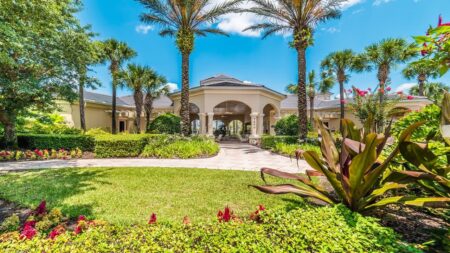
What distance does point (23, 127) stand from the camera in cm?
1711

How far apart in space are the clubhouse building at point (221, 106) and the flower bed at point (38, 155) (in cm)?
327

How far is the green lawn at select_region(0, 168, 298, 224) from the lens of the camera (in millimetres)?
4715

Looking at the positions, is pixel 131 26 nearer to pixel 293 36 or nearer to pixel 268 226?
pixel 293 36

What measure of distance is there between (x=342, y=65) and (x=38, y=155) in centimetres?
3052

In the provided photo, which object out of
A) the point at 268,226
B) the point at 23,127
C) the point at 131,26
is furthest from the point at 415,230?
the point at 23,127

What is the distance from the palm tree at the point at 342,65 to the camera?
25.4 metres

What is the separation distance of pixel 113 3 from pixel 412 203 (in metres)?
16.2

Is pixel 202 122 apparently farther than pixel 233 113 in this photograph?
No

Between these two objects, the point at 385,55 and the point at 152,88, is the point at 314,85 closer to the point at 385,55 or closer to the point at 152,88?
the point at 385,55

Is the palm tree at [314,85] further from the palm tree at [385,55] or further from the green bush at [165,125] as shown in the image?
the green bush at [165,125]

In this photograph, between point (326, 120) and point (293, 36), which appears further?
point (326, 120)

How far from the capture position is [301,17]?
585 inches

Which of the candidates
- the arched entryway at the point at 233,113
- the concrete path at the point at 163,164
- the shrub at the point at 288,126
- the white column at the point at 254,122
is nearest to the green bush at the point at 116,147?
the concrete path at the point at 163,164

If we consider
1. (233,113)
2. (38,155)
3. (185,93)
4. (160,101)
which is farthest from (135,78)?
(233,113)
